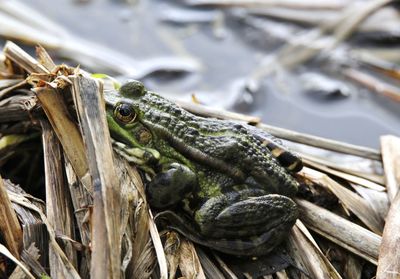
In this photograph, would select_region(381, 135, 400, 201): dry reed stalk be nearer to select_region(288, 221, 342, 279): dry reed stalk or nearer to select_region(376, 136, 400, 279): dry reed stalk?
select_region(376, 136, 400, 279): dry reed stalk

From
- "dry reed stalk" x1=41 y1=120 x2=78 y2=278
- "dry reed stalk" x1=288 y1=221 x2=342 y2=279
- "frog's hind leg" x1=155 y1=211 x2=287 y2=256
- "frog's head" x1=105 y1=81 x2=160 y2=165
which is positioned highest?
"frog's head" x1=105 y1=81 x2=160 y2=165

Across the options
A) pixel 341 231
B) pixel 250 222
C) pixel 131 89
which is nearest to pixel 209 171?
pixel 250 222

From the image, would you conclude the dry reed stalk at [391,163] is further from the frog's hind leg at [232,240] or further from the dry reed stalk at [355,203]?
the frog's hind leg at [232,240]

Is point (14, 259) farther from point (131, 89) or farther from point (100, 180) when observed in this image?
point (131, 89)

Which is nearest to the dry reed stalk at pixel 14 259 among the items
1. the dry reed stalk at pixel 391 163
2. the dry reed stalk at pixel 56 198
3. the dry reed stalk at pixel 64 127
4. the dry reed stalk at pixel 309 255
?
the dry reed stalk at pixel 56 198

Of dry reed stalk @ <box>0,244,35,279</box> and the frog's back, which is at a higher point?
the frog's back

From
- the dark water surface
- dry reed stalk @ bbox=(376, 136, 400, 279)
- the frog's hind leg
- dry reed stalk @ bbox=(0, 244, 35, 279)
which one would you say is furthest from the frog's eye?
the dark water surface

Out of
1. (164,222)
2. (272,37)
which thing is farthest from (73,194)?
(272,37)
